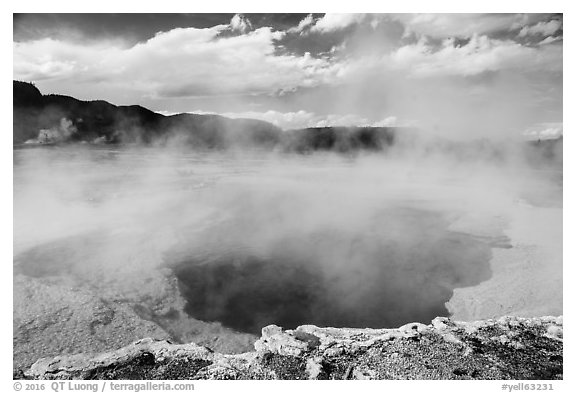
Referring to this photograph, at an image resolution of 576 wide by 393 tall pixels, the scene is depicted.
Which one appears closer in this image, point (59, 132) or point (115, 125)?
point (59, 132)

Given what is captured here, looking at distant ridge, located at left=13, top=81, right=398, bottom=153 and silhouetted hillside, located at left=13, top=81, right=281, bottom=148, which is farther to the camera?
distant ridge, located at left=13, top=81, right=398, bottom=153

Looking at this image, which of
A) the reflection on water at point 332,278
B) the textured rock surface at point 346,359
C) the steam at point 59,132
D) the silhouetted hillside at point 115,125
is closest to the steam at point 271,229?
the reflection on water at point 332,278

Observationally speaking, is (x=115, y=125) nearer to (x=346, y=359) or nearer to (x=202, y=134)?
(x=202, y=134)

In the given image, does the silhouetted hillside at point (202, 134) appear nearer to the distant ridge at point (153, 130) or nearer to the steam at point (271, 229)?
the distant ridge at point (153, 130)

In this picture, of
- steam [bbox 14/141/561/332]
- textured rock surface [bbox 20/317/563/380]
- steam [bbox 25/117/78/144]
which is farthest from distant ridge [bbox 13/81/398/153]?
textured rock surface [bbox 20/317/563/380]

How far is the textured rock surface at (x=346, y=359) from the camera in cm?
277

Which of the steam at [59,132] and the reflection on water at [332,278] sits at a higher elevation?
the steam at [59,132]

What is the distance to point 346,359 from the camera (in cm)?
286

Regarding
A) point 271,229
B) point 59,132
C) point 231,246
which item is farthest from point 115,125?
point 231,246

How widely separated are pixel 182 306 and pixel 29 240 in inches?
115

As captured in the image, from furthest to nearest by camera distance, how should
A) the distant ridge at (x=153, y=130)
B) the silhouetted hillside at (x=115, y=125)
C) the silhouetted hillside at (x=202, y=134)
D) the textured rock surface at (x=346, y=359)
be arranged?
the silhouetted hillside at (x=202, y=134)
the distant ridge at (x=153, y=130)
the silhouetted hillside at (x=115, y=125)
the textured rock surface at (x=346, y=359)

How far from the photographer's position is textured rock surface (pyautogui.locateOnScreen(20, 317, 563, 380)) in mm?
2771

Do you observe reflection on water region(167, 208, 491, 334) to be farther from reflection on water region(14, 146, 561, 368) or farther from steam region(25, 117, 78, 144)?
steam region(25, 117, 78, 144)

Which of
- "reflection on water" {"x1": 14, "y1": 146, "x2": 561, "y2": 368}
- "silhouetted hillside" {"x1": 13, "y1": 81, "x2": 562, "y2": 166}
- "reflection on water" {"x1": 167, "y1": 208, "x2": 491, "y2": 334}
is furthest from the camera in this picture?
"silhouetted hillside" {"x1": 13, "y1": 81, "x2": 562, "y2": 166}
